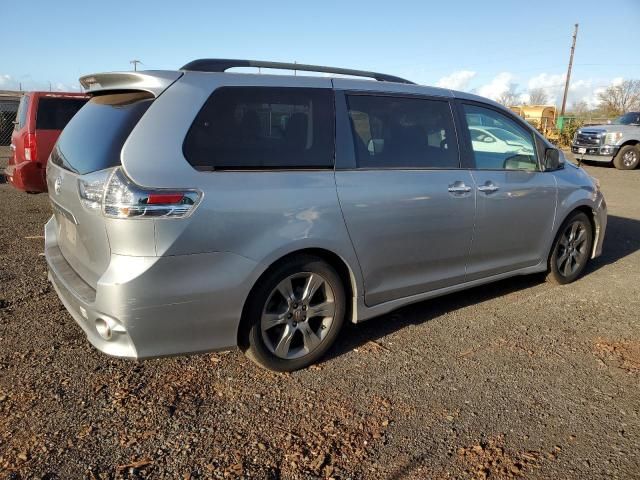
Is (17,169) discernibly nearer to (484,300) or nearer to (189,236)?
(189,236)

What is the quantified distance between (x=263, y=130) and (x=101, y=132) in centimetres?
93

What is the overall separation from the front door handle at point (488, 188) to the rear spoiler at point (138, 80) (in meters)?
Result: 2.38

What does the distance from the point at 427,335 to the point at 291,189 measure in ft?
5.35

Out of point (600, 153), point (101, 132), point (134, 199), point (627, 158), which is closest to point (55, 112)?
point (101, 132)

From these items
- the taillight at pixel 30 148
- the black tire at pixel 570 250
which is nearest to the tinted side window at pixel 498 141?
the black tire at pixel 570 250

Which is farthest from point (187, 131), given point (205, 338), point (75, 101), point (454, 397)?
point (75, 101)

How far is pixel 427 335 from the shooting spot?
3877 millimetres

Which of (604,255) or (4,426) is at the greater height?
(604,255)

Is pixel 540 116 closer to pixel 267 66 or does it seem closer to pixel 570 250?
pixel 570 250

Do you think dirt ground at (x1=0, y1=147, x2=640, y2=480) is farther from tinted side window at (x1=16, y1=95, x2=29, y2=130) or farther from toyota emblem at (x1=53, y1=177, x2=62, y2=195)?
tinted side window at (x1=16, y1=95, x2=29, y2=130)

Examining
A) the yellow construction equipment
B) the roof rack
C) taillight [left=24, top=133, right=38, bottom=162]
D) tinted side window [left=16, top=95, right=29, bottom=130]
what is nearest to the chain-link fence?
tinted side window [left=16, top=95, right=29, bottom=130]

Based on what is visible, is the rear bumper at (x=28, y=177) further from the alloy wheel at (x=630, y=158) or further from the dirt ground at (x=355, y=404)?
the alloy wheel at (x=630, y=158)

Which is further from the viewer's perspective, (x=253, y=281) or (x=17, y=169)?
(x=17, y=169)

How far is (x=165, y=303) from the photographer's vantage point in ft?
8.84
